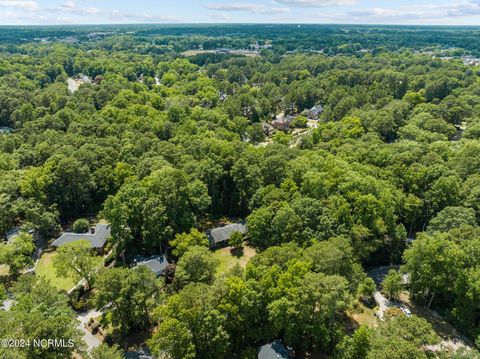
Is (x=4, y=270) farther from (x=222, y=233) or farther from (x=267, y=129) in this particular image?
(x=267, y=129)

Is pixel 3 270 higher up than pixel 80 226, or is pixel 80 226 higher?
pixel 80 226

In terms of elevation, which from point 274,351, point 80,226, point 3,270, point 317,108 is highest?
point 317,108

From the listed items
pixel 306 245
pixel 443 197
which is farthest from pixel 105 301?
pixel 443 197

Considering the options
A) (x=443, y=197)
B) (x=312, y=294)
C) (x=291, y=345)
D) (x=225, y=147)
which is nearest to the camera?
(x=312, y=294)

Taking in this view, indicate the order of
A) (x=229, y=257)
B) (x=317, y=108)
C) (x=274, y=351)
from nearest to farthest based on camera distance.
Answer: (x=274, y=351), (x=229, y=257), (x=317, y=108)

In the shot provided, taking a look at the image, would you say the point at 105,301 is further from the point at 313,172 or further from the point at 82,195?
the point at 313,172

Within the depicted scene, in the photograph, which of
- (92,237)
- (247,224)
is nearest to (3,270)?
(92,237)

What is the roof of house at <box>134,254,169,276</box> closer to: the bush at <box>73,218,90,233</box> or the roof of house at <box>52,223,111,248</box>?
the roof of house at <box>52,223,111,248</box>
